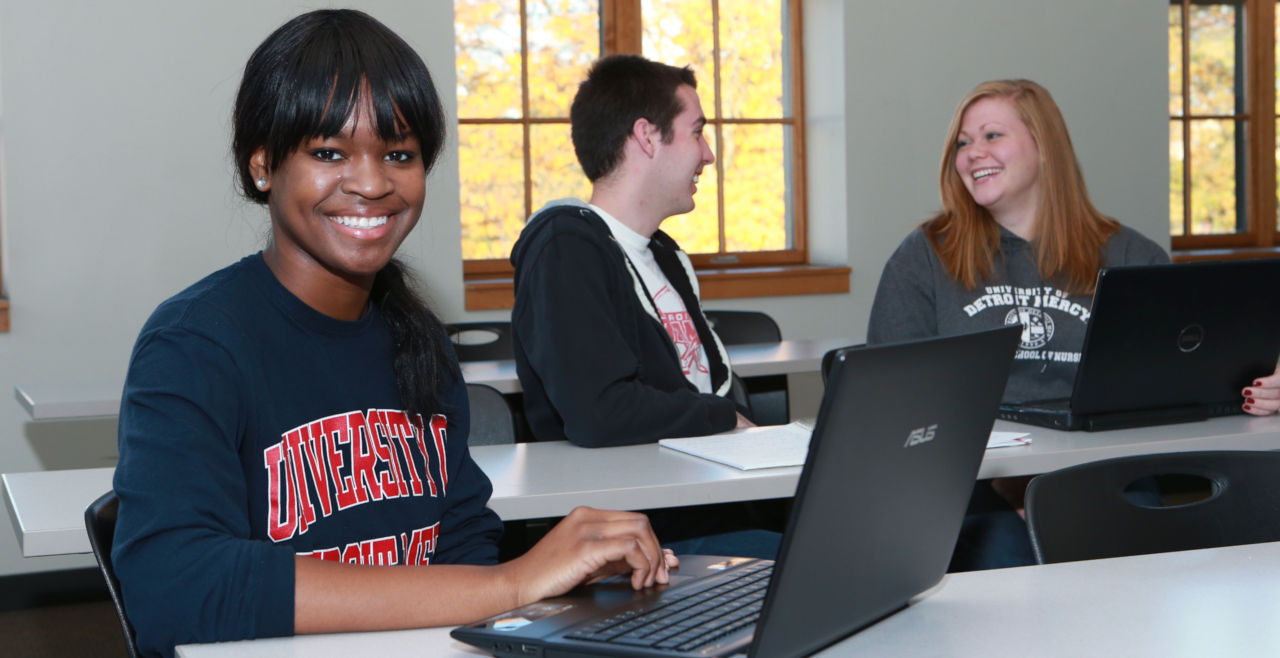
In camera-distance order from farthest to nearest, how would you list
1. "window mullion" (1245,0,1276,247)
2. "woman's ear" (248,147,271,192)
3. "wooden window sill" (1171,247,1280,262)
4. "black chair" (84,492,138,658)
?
"window mullion" (1245,0,1276,247), "wooden window sill" (1171,247,1280,262), "woman's ear" (248,147,271,192), "black chair" (84,492,138,658)

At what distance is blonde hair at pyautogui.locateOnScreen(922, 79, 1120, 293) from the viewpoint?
256 cm

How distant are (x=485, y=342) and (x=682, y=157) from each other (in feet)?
3.93

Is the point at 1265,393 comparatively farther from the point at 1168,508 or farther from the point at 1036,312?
the point at 1168,508

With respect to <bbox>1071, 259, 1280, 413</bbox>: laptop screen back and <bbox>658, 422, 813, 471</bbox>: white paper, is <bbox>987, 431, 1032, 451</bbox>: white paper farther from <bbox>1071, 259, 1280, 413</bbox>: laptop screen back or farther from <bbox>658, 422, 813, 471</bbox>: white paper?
<bbox>658, 422, 813, 471</bbox>: white paper

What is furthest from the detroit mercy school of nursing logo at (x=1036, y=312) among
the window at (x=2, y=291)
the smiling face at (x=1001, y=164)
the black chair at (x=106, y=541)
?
the window at (x=2, y=291)

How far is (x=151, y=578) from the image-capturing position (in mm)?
1055

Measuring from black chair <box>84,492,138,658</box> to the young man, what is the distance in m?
0.97

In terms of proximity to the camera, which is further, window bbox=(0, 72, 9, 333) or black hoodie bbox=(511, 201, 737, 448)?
window bbox=(0, 72, 9, 333)

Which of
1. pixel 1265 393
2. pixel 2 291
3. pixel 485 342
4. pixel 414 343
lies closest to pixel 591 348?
pixel 414 343

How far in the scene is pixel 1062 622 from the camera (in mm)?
1104

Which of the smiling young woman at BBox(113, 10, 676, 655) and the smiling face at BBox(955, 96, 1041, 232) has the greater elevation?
the smiling face at BBox(955, 96, 1041, 232)

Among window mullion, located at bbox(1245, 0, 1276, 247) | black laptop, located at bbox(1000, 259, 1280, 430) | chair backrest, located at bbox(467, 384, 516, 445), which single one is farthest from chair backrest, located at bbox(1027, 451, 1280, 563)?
window mullion, located at bbox(1245, 0, 1276, 247)

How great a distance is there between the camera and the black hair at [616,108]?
8.78 ft

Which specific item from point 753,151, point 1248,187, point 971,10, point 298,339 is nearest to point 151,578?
point 298,339
